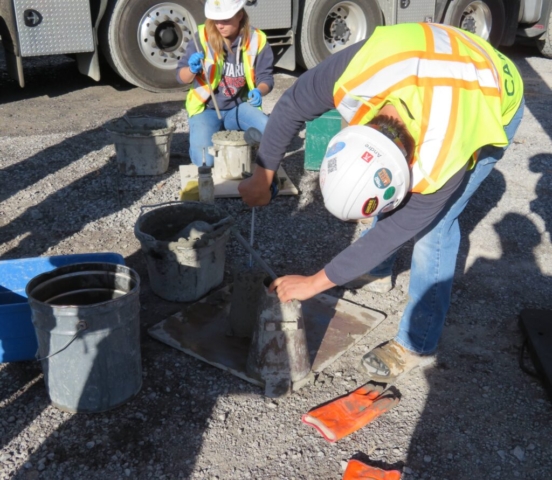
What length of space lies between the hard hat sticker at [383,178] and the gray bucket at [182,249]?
152 centimetres

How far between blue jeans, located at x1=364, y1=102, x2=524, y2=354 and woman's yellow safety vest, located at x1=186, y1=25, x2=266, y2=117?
2685 millimetres

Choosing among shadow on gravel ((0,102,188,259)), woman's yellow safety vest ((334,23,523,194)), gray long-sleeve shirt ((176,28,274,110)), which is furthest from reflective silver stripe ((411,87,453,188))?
gray long-sleeve shirt ((176,28,274,110))

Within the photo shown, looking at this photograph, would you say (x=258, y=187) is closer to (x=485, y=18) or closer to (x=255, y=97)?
(x=255, y=97)

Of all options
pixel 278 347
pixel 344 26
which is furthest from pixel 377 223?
pixel 344 26

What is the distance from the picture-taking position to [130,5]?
684 cm

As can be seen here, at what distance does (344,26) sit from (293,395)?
6.69 meters

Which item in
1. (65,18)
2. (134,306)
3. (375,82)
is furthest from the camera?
(65,18)

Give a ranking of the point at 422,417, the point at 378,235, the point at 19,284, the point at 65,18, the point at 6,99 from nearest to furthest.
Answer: the point at 378,235, the point at 422,417, the point at 19,284, the point at 65,18, the point at 6,99

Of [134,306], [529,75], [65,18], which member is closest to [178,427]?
[134,306]

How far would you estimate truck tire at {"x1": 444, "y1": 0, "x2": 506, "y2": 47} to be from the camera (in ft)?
31.3

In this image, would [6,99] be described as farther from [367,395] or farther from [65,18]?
[367,395]

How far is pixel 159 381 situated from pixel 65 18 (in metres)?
4.92

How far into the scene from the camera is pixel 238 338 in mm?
3275

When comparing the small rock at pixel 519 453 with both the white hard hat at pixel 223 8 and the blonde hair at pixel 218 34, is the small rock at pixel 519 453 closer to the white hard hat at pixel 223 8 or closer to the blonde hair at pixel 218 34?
the white hard hat at pixel 223 8
